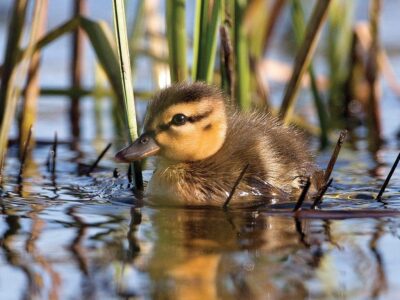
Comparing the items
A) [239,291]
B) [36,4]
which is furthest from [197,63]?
[239,291]

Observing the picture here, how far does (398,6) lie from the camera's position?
12.0 metres

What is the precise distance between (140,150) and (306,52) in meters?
1.19

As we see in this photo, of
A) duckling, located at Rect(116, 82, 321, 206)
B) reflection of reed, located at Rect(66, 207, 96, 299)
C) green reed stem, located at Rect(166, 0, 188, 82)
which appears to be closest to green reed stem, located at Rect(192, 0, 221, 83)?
green reed stem, located at Rect(166, 0, 188, 82)

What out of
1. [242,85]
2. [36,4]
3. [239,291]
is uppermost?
[36,4]

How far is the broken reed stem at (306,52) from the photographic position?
196 inches

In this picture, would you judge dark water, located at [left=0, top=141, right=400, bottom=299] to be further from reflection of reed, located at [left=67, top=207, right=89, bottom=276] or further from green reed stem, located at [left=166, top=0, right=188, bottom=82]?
green reed stem, located at [left=166, top=0, right=188, bottom=82]

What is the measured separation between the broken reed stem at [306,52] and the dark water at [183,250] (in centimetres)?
74

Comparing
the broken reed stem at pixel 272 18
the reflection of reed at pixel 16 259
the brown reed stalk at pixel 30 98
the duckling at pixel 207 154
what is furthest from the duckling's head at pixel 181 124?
the broken reed stem at pixel 272 18

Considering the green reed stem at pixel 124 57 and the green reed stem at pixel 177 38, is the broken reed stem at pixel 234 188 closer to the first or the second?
the green reed stem at pixel 124 57

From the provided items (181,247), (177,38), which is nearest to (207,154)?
(177,38)

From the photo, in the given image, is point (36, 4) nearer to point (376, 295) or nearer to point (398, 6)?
point (376, 295)

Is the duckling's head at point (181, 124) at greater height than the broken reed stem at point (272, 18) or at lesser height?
lesser

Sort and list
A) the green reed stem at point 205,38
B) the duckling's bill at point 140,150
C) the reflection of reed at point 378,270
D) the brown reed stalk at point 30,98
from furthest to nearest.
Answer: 1. the brown reed stalk at point 30,98
2. the green reed stem at point 205,38
3. the duckling's bill at point 140,150
4. the reflection of reed at point 378,270

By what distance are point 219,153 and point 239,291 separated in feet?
5.57
